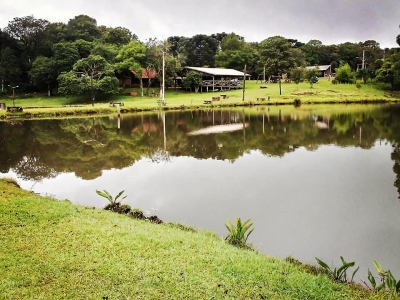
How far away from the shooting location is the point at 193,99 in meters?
52.3

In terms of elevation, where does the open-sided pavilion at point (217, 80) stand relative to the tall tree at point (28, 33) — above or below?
below

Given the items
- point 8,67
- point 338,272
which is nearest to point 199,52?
point 8,67

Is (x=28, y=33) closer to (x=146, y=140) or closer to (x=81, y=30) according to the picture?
(x=81, y=30)

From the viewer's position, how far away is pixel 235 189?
11.9m

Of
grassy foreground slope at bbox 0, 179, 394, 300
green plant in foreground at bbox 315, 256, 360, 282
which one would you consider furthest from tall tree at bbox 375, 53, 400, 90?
grassy foreground slope at bbox 0, 179, 394, 300

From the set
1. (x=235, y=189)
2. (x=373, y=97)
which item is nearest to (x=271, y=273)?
(x=235, y=189)

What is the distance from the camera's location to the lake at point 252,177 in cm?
834

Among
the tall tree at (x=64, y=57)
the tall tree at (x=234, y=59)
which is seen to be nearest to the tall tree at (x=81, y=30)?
the tall tree at (x=64, y=57)

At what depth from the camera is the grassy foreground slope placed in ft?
16.3

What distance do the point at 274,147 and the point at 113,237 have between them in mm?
14430

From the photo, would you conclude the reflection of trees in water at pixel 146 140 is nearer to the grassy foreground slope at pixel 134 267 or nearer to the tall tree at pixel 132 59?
the grassy foreground slope at pixel 134 267

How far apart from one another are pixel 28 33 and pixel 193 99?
3723 cm

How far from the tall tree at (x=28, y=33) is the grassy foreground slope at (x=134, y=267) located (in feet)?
221

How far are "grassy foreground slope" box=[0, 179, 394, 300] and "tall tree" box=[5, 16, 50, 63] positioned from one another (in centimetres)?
6742
